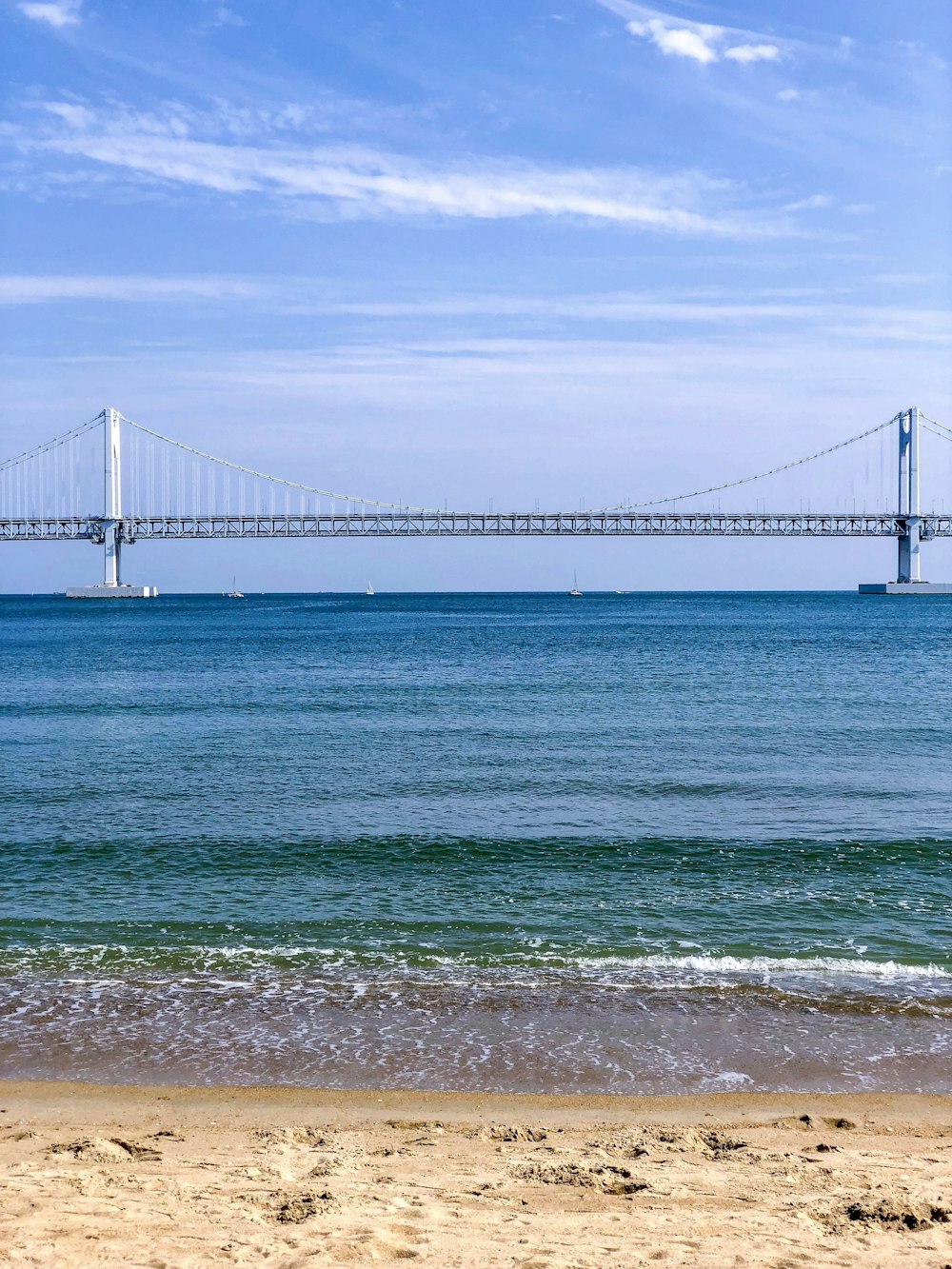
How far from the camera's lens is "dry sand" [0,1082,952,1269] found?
11.5 feet

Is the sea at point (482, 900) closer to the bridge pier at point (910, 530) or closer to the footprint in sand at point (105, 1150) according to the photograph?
the footprint in sand at point (105, 1150)

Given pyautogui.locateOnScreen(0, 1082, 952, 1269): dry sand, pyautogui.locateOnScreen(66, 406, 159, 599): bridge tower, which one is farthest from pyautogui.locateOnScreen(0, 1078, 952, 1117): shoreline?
pyautogui.locateOnScreen(66, 406, 159, 599): bridge tower

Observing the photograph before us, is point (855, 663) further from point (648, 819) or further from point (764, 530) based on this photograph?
point (764, 530)

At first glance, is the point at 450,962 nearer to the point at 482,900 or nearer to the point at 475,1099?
the point at 482,900

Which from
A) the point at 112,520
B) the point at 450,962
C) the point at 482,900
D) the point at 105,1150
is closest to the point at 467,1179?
the point at 105,1150

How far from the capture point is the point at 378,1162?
4.29 metres

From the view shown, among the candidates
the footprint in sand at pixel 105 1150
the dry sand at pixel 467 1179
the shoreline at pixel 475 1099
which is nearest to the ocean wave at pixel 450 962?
the shoreline at pixel 475 1099

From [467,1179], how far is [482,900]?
4.26m

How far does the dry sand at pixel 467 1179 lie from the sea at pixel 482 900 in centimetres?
33

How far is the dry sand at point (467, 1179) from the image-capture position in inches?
138

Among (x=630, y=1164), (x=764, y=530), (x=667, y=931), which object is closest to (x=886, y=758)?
(x=667, y=931)

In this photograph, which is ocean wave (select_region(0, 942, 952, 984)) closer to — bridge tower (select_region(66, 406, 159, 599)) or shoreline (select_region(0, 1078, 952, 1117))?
shoreline (select_region(0, 1078, 952, 1117))

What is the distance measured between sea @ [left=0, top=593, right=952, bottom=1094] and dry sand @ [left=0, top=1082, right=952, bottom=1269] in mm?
329

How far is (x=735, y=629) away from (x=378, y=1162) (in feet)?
179
